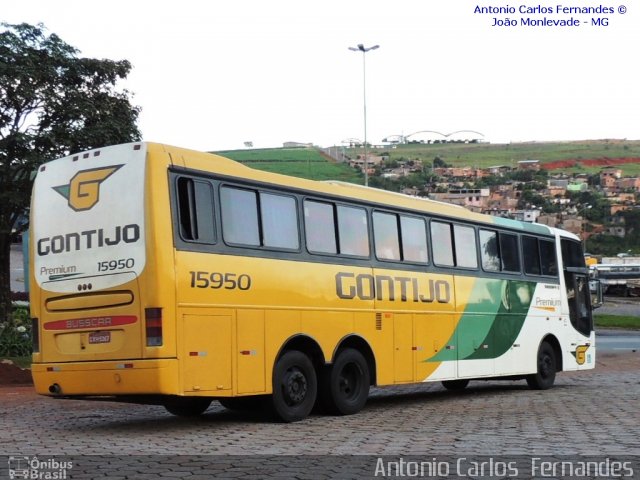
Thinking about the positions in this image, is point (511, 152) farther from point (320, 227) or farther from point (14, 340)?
point (320, 227)

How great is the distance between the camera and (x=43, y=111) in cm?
2581

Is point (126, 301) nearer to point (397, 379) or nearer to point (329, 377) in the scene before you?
point (329, 377)

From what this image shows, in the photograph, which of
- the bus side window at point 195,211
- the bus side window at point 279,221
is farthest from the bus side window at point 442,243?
the bus side window at point 195,211

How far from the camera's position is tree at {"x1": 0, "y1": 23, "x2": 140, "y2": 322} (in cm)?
2498

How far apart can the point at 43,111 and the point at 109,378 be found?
16.0 metres

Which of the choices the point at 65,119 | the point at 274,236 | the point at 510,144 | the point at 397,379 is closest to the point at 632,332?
the point at 65,119

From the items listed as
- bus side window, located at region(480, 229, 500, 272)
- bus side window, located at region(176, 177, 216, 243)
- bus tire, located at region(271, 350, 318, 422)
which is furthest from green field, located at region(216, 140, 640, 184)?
bus side window, located at region(176, 177, 216, 243)

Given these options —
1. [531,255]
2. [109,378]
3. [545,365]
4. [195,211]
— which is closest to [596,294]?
[545,365]

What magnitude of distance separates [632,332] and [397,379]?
1181 inches

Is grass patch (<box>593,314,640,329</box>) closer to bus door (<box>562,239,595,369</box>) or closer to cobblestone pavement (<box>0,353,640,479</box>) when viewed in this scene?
bus door (<box>562,239,595,369</box>)

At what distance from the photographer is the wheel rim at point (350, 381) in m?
14.0

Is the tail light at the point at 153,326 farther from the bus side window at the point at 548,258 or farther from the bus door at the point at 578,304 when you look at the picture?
the bus door at the point at 578,304

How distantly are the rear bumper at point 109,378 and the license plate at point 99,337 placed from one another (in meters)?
0.25

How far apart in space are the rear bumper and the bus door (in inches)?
469
